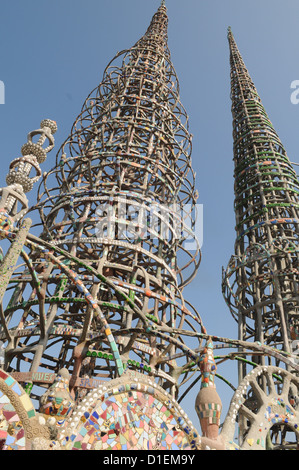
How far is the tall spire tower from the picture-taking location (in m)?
23.1

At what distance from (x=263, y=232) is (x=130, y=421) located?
2588 cm

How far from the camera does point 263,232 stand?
1173 inches

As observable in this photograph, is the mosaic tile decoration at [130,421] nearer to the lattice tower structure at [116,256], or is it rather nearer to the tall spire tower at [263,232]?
the lattice tower structure at [116,256]

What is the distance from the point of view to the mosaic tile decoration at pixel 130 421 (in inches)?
201

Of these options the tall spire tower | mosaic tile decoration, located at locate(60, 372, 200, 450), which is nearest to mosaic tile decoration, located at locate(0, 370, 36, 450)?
mosaic tile decoration, located at locate(60, 372, 200, 450)

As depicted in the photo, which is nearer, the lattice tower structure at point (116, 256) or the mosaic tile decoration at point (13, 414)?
the mosaic tile decoration at point (13, 414)

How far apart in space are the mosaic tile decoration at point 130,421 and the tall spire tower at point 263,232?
49.9ft

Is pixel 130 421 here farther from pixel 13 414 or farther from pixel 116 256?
pixel 116 256

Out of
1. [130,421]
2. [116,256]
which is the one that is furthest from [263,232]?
[130,421]

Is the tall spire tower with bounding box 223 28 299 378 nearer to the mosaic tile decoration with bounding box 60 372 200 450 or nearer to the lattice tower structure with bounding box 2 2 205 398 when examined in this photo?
the lattice tower structure with bounding box 2 2 205 398

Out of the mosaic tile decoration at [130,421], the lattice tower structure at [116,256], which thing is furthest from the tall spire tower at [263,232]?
the mosaic tile decoration at [130,421]

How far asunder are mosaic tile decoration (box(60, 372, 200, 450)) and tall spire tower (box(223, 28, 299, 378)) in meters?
15.2

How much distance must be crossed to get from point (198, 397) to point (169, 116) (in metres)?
21.3

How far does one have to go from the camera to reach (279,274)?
22984mm
